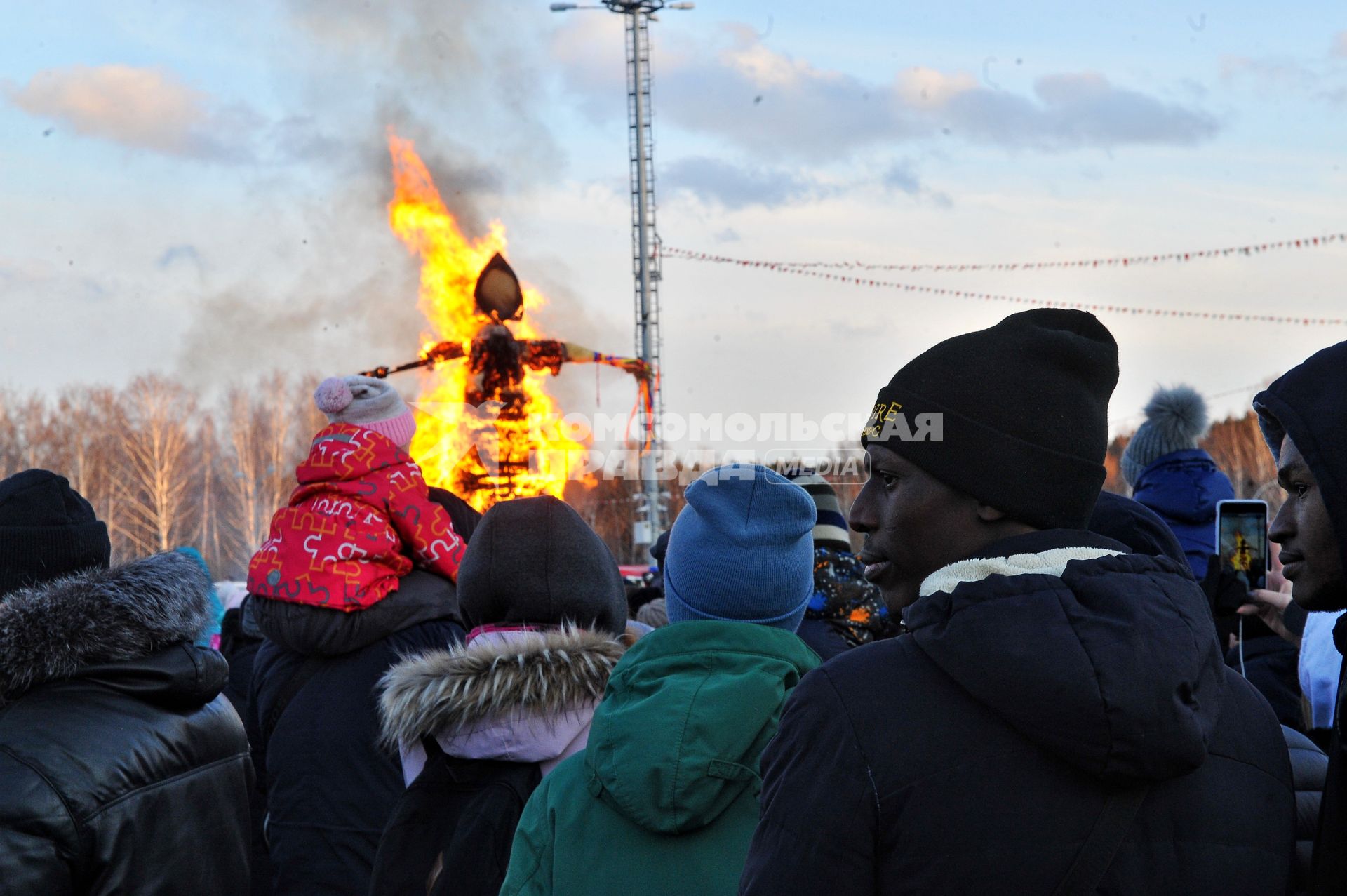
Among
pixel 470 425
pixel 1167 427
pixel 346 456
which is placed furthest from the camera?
pixel 470 425

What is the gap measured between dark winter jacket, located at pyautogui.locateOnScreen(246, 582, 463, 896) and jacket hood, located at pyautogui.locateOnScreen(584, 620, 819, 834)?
6.69 ft

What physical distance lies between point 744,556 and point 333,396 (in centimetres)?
266

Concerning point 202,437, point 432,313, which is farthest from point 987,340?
point 202,437

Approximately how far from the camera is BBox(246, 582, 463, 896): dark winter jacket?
400 cm

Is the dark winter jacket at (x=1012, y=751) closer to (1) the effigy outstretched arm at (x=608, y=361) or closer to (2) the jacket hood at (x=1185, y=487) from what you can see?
(2) the jacket hood at (x=1185, y=487)

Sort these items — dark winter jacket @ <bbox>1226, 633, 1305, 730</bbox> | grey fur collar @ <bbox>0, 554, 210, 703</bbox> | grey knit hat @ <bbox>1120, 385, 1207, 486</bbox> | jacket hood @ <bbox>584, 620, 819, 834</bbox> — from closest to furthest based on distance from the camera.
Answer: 1. jacket hood @ <bbox>584, 620, 819, 834</bbox>
2. grey fur collar @ <bbox>0, 554, 210, 703</bbox>
3. dark winter jacket @ <bbox>1226, 633, 1305, 730</bbox>
4. grey knit hat @ <bbox>1120, 385, 1207, 486</bbox>

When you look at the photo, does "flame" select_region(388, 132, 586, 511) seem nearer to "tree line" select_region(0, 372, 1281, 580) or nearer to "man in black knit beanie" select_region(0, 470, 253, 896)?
"man in black knit beanie" select_region(0, 470, 253, 896)

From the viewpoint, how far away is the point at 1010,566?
1.63 metres

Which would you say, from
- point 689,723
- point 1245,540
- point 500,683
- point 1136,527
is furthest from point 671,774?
point 1245,540

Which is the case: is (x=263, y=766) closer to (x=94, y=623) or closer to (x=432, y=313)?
(x=94, y=623)

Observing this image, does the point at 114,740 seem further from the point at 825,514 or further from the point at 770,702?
the point at 825,514

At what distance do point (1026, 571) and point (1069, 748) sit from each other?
257 mm

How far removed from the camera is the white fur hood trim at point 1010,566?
1624 mm

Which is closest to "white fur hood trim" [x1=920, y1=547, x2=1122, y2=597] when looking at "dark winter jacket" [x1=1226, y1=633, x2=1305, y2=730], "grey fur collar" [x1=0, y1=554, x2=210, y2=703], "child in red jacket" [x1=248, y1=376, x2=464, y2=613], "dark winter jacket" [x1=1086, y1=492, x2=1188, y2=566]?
"dark winter jacket" [x1=1086, y1=492, x2=1188, y2=566]
